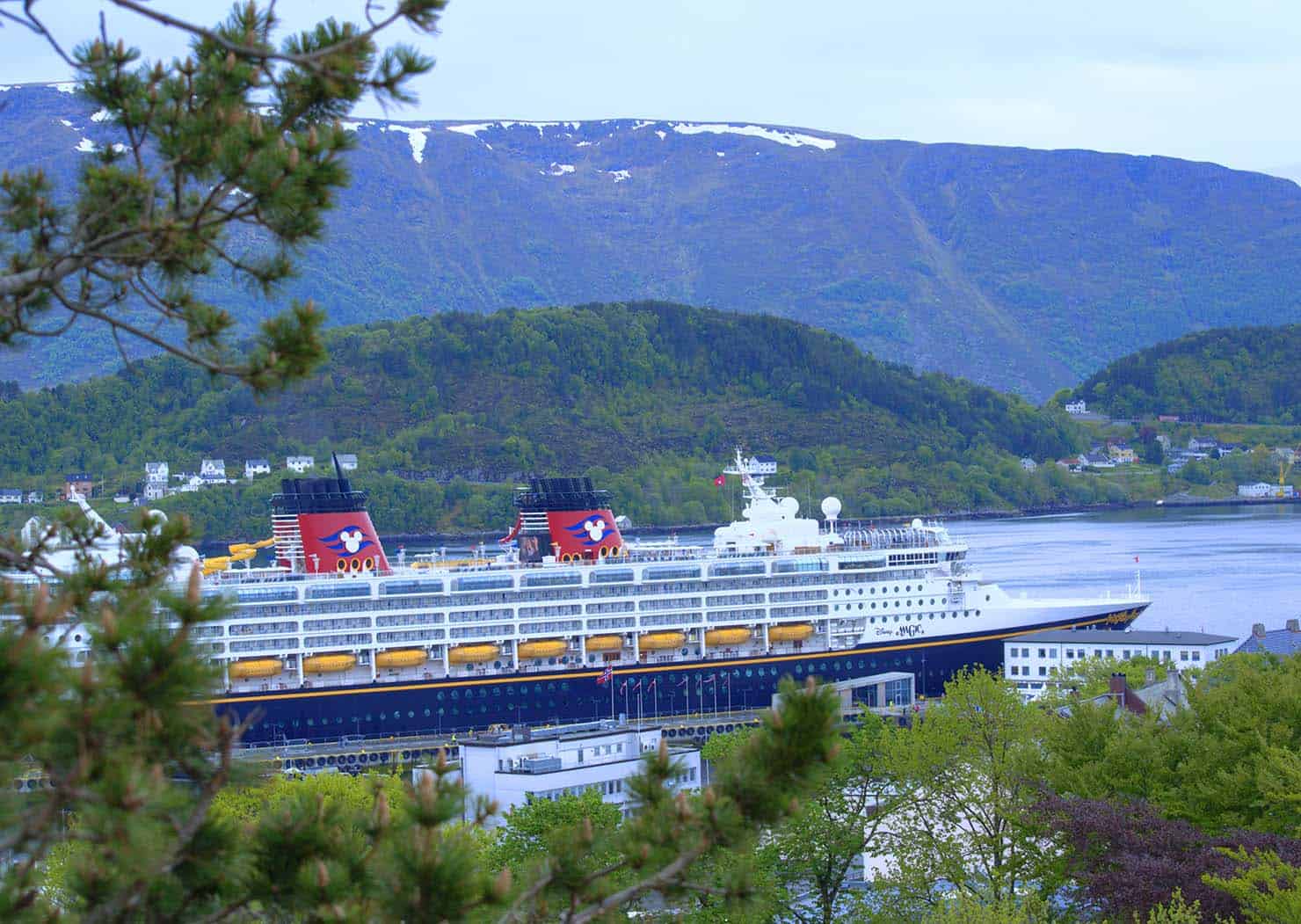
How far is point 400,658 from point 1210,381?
137 meters

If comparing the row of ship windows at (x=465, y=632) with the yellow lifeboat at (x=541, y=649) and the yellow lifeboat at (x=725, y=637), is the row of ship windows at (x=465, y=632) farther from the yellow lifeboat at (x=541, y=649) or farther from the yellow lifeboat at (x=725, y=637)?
the yellow lifeboat at (x=725, y=637)

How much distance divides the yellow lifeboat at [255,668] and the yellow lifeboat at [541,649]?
5450 mm

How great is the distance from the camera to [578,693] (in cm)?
4028

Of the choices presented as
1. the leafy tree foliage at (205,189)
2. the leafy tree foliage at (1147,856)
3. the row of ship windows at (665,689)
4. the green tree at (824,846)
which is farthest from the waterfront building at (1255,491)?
the leafy tree foliage at (205,189)

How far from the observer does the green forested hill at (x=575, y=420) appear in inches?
4572

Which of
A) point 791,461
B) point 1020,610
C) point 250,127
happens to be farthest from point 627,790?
point 791,461

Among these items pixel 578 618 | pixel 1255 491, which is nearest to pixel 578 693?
pixel 578 618

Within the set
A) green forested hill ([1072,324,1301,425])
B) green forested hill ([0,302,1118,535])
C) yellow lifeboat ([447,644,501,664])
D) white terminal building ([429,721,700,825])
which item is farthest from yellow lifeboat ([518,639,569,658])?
green forested hill ([1072,324,1301,425])

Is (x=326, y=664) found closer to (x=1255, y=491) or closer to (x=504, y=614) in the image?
(x=504, y=614)

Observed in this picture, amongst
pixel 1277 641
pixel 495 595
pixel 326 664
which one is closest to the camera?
pixel 1277 641

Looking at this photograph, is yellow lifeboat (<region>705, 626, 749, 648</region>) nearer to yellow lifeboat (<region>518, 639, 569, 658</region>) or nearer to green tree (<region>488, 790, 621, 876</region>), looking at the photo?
yellow lifeboat (<region>518, 639, 569, 658</region>)

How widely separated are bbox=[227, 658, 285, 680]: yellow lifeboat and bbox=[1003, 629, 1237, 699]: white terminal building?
15694 millimetres

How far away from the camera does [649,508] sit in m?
113

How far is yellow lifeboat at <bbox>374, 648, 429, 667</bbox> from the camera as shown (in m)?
39.4
